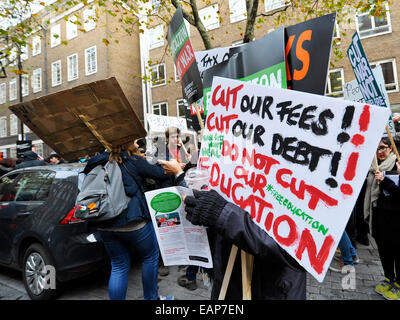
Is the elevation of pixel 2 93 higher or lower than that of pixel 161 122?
higher

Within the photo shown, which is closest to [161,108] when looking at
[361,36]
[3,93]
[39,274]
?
[361,36]

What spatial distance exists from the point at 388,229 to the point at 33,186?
446 cm

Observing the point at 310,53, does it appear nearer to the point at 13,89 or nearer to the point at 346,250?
the point at 346,250

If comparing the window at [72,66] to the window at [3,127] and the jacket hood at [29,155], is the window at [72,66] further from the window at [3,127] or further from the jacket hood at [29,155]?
the jacket hood at [29,155]

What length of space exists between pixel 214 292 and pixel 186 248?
0.31 m

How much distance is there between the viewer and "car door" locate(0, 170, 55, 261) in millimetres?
3416

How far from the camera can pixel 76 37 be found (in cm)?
2134

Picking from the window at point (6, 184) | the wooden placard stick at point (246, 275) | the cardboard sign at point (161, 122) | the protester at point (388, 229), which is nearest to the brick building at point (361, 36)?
the cardboard sign at point (161, 122)

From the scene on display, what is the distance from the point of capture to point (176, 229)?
5.04 ft

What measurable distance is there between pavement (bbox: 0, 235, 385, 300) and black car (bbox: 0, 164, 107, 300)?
1.12 ft

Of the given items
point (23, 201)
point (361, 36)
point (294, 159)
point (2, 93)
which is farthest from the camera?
point (2, 93)

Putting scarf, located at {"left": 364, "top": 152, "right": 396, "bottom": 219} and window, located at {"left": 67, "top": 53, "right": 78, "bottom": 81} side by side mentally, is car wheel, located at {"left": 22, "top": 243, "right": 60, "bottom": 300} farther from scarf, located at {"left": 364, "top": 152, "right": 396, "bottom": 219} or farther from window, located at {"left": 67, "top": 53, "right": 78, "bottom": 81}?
window, located at {"left": 67, "top": 53, "right": 78, "bottom": 81}

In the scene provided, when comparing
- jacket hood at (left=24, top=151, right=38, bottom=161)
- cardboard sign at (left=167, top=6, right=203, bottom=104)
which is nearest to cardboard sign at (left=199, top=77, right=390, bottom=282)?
cardboard sign at (left=167, top=6, right=203, bottom=104)
